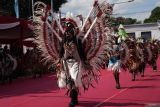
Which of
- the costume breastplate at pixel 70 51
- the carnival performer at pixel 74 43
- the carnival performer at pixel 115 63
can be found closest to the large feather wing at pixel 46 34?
the carnival performer at pixel 74 43

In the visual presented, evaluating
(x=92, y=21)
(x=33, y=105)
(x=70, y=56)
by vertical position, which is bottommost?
(x=33, y=105)

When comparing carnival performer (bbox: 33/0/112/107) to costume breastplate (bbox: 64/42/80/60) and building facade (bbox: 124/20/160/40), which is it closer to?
costume breastplate (bbox: 64/42/80/60)

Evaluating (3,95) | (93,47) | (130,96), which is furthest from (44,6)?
(3,95)

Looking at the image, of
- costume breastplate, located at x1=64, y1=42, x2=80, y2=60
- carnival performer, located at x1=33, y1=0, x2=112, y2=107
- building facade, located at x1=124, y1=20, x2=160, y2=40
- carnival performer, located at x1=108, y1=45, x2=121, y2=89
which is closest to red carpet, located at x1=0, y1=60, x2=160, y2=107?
carnival performer, located at x1=108, y1=45, x2=121, y2=89

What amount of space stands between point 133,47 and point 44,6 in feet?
23.2

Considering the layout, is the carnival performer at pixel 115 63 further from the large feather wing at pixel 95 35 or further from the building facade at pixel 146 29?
the building facade at pixel 146 29

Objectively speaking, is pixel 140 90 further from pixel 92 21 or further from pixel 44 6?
pixel 44 6

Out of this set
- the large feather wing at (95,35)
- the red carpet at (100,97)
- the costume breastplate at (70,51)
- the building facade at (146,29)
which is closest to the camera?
the costume breastplate at (70,51)

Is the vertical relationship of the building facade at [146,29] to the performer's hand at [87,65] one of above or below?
above

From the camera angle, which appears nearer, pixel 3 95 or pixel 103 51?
pixel 103 51

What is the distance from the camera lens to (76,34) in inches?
387

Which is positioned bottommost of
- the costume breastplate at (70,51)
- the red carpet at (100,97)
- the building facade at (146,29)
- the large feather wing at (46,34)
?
the red carpet at (100,97)

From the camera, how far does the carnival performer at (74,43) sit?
382 inches

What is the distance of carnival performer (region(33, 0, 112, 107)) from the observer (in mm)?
9703
